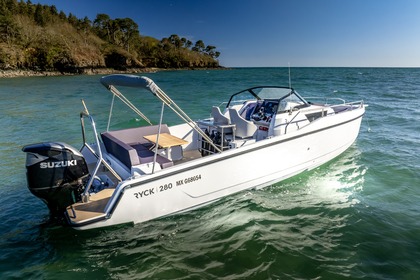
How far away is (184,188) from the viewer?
18.9ft

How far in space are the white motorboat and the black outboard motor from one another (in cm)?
1

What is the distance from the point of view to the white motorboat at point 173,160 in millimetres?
4969

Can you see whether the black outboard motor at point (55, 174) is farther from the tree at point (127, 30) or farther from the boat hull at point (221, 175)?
the tree at point (127, 30)

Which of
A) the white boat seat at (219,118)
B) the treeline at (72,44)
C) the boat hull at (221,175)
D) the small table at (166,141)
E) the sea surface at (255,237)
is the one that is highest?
the treeline at (72,44)

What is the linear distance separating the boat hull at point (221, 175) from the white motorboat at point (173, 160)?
0.02 m

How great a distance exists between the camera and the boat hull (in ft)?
17.0

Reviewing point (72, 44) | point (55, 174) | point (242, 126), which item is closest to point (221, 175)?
point (242, 126)

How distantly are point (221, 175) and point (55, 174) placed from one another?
318 cm

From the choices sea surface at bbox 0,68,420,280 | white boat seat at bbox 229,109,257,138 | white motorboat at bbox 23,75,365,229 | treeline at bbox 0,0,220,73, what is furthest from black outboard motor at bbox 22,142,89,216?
treeline at bbox 0,0,220,73

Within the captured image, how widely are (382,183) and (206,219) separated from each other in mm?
5168

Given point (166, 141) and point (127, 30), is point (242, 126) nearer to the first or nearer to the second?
point (166, 141)

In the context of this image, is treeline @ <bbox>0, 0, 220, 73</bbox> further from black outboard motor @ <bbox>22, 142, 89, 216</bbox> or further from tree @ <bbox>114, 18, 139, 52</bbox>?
black outboard motor @ <bbox>22, 142, 89, 216</bbox>

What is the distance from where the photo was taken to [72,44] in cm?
7806

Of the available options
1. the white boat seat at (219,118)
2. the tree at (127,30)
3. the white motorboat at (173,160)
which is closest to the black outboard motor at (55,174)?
the white motorboat at (173,160)
